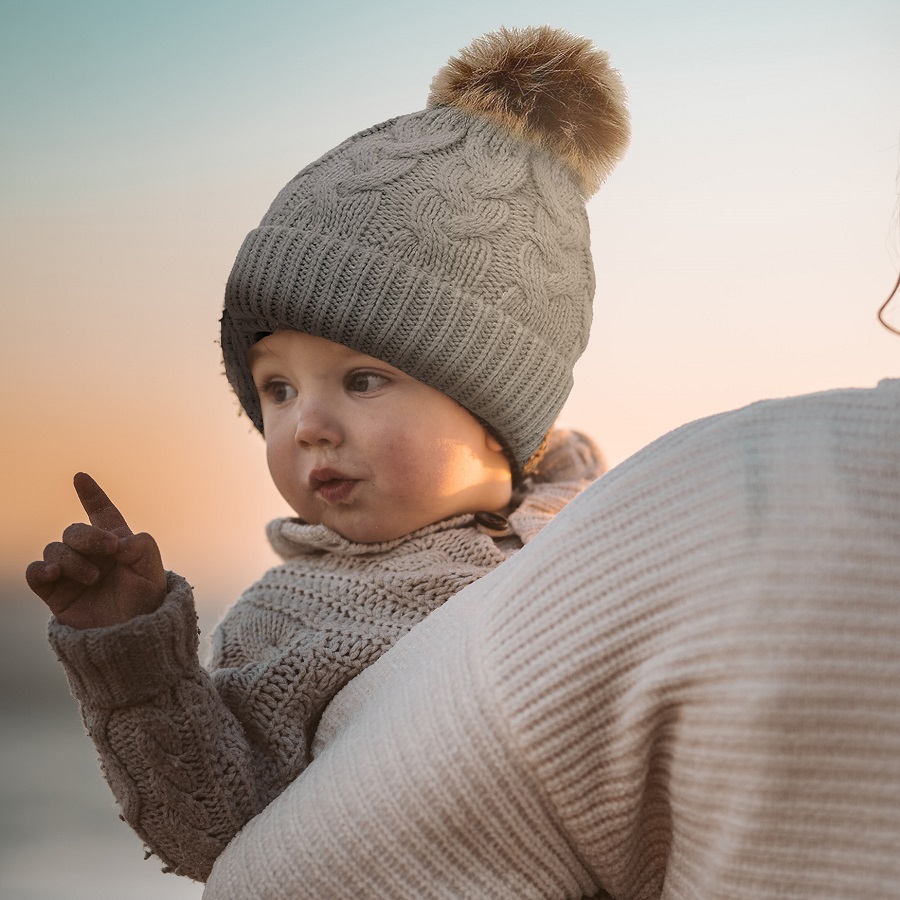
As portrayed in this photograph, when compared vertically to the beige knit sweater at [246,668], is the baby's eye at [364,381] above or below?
above

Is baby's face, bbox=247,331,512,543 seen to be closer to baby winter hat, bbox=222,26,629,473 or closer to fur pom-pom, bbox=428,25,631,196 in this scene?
baby winter hat, bbox=222,26,629,473

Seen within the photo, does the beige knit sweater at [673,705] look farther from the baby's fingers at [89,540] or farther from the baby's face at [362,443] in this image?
the baby's face at [362,443]

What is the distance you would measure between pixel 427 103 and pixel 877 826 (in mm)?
1137

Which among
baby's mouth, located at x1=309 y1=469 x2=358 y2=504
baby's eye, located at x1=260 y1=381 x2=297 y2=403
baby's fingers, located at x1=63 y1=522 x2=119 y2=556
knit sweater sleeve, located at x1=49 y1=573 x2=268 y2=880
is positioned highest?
baby's eye, located at x1=260 y1=381 x2=297 y2=403

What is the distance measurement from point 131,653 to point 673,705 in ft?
1.57

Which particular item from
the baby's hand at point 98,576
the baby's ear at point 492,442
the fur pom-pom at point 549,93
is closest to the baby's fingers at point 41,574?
the baby's hand at point 98,576

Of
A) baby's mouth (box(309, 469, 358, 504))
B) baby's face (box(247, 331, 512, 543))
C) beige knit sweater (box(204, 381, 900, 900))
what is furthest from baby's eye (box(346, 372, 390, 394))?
beige knit sweater (box(204, 381, 900, 900))

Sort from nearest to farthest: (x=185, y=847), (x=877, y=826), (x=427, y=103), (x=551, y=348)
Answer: (x=877, y=826)
(x=185, y=847)
(x=551, y=348)
(x=427, y=103)

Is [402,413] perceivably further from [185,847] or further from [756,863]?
[756,863]

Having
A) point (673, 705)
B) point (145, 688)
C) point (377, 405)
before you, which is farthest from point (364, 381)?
point (673, 705)

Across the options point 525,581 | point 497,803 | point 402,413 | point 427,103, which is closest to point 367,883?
point 497,803

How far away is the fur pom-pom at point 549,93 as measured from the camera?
140cm

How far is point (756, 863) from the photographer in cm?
62

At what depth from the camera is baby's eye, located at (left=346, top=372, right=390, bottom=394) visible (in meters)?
1.22
